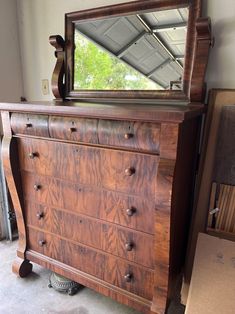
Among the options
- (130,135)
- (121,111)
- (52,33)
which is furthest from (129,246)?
(52,33)

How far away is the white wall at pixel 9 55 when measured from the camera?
5.83ft

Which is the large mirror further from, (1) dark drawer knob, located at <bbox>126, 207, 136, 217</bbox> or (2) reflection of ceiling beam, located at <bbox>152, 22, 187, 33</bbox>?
(1) dark drawer knob, located at <bbox>126, 207, 136, 217</bbox>

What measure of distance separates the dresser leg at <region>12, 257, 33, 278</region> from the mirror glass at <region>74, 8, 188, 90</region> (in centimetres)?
119

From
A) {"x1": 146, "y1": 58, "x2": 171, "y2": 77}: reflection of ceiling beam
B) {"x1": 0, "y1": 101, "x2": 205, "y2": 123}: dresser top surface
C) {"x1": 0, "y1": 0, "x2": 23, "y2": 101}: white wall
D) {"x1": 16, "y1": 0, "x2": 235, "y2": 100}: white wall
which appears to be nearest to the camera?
{"x1": 0, "y1": 101, "x2": 205, "y2": 123}: dresser top surface

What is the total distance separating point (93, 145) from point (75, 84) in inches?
26.2

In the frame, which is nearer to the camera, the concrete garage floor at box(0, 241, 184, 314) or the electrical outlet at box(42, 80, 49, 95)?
the concrete garage floor at box(0, 241, 184, 314)

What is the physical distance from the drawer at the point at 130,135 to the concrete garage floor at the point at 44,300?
961mm

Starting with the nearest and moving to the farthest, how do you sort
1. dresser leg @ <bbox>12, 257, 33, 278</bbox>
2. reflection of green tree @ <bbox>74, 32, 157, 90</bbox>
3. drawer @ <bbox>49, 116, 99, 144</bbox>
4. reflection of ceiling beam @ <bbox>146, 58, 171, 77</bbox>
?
drawer @ <bbox>49, 116, 99, 144</bbox>, reflection of ceiling beam @ <bbox>146, 58, 171, 77</bbox>, reflection of green tree @ <bbox>74, 32, 157, 90</bbox>, dresser leg @ <bbox>12, 257, 33, 278</bbox>

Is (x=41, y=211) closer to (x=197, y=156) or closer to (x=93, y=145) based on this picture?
(x=93, y=145)

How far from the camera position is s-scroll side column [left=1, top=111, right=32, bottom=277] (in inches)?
53.7

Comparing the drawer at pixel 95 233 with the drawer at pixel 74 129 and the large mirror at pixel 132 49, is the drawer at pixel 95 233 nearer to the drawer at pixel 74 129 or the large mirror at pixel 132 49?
the drawer at pixel 74 129

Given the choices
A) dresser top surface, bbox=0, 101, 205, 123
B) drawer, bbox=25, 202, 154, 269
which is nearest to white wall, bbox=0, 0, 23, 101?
dresser top surface, bbox=0, 101, 205, 123

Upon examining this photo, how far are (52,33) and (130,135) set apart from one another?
1.18 m

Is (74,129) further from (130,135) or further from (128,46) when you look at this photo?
(128,46)
